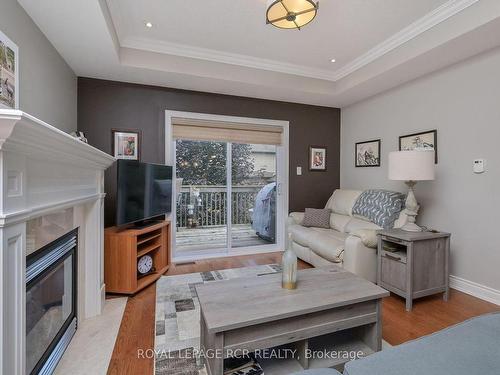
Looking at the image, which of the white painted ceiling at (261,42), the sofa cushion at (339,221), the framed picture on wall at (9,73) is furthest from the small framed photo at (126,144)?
the sofa cushion at (339,221)

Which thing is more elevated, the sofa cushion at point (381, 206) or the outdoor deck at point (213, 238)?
the sofa cushion at point (381, 206)

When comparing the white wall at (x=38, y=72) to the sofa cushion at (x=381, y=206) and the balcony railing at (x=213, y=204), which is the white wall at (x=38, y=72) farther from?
the sofa cushion at (x=381, y=206)

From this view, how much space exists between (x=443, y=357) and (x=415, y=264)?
6.33ft

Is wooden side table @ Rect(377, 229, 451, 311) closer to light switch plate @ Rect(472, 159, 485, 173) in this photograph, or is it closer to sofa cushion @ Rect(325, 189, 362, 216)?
light switch plate @ Rect(472, 159, 485, 173)

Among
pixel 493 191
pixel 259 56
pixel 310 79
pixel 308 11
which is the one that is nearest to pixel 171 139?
pixel 259 56

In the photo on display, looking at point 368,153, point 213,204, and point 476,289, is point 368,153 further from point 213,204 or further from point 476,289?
point 213,204

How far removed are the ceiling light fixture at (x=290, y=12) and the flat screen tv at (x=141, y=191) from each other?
5.99ft

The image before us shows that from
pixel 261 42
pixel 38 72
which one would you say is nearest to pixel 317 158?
pixel 261 42

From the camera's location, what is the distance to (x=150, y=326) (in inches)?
78.8

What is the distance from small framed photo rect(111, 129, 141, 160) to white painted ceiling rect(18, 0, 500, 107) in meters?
0.65

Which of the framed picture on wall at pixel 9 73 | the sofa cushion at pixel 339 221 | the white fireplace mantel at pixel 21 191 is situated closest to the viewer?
the white fireplace mantel at pixel 21 191

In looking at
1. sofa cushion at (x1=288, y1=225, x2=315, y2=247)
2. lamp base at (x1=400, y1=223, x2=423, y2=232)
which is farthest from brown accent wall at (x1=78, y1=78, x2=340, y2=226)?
lamp base at (x1=400, y1=223, x2=423, y2=232)

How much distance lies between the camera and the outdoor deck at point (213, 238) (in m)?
3.92

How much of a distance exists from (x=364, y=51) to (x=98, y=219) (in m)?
3.26
